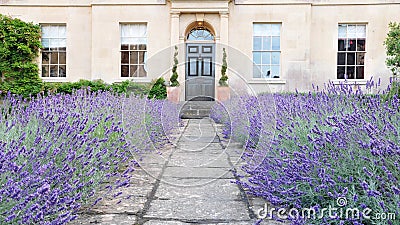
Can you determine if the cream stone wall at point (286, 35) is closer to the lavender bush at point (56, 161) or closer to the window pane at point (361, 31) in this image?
the window pane at point (361, 31)

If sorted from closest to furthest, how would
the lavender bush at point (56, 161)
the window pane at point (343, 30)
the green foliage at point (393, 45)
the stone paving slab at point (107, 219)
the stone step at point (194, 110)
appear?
1. the lavender bush at point (56, 161)
2. the stone paving slab at point (107, 219)
3. the stone step at point (194, 110)
4. the green foliage at point (393, 45)
5. the window pane at point (343, 30)

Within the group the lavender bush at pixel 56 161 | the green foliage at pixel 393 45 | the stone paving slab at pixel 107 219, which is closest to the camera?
the lavender bush at pixel 56 161

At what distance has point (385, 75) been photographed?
12.1 metres

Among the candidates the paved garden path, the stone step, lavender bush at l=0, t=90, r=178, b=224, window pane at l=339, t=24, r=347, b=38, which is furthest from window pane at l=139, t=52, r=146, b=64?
lavender bush at l=0, t=90, r=178, b=224

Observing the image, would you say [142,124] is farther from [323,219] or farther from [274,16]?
[274,16]

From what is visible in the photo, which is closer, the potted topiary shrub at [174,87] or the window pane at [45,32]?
the potted topiary shrub at [174,87]

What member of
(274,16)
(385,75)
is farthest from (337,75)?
(274,16)

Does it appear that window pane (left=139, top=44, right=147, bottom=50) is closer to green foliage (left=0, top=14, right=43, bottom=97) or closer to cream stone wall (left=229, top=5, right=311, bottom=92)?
cream stone wall (left=229, top=5, right=311, bottom=92)

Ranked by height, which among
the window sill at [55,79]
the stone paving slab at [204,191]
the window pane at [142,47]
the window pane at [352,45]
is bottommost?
the stone paving slab at [204,191]

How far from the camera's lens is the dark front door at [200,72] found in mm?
12461

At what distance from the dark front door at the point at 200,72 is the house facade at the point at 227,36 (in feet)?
0.20

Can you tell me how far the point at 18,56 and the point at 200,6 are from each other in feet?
18.0

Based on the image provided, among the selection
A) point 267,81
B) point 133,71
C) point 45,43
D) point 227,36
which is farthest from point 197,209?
point 45,43

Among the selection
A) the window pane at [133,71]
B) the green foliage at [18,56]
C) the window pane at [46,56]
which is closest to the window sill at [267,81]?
the window pane at [133,71]
